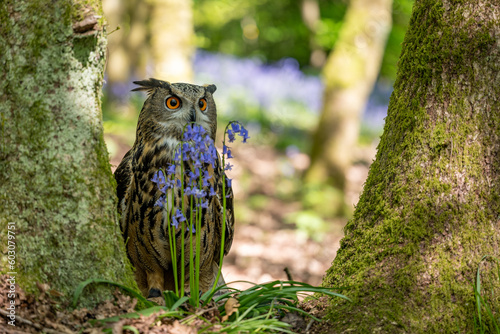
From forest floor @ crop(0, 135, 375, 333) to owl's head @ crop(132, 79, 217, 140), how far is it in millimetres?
1167

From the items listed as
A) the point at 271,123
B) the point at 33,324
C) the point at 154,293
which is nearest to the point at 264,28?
the point at 271,123

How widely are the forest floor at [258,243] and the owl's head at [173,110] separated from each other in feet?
3.83

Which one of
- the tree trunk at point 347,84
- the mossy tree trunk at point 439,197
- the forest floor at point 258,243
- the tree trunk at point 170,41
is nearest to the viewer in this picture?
the forest floor at point 258,243

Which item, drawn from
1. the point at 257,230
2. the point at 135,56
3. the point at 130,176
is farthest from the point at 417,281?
the point at 135,56

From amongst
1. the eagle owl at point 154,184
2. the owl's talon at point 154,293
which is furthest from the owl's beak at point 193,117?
the owl's talon at point 154,293

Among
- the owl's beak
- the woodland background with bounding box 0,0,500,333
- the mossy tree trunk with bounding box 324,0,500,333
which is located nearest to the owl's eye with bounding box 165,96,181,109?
the owl's beak

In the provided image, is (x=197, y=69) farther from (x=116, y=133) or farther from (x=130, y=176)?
(x=130, y=176)

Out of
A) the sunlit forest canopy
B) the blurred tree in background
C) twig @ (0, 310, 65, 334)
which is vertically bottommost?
twig @ (0, 310, 65, 334)

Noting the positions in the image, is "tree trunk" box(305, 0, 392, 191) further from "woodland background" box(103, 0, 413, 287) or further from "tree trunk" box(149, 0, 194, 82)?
"tree trunk" box(149, 0, 194, 82)

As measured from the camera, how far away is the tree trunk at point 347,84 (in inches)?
377

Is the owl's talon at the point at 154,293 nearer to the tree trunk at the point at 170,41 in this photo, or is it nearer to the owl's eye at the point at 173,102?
the owl's eye at the point at 173,102

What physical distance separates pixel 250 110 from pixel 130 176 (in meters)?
11.2

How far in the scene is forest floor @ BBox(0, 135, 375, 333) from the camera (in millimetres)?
2275

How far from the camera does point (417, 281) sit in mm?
2598
